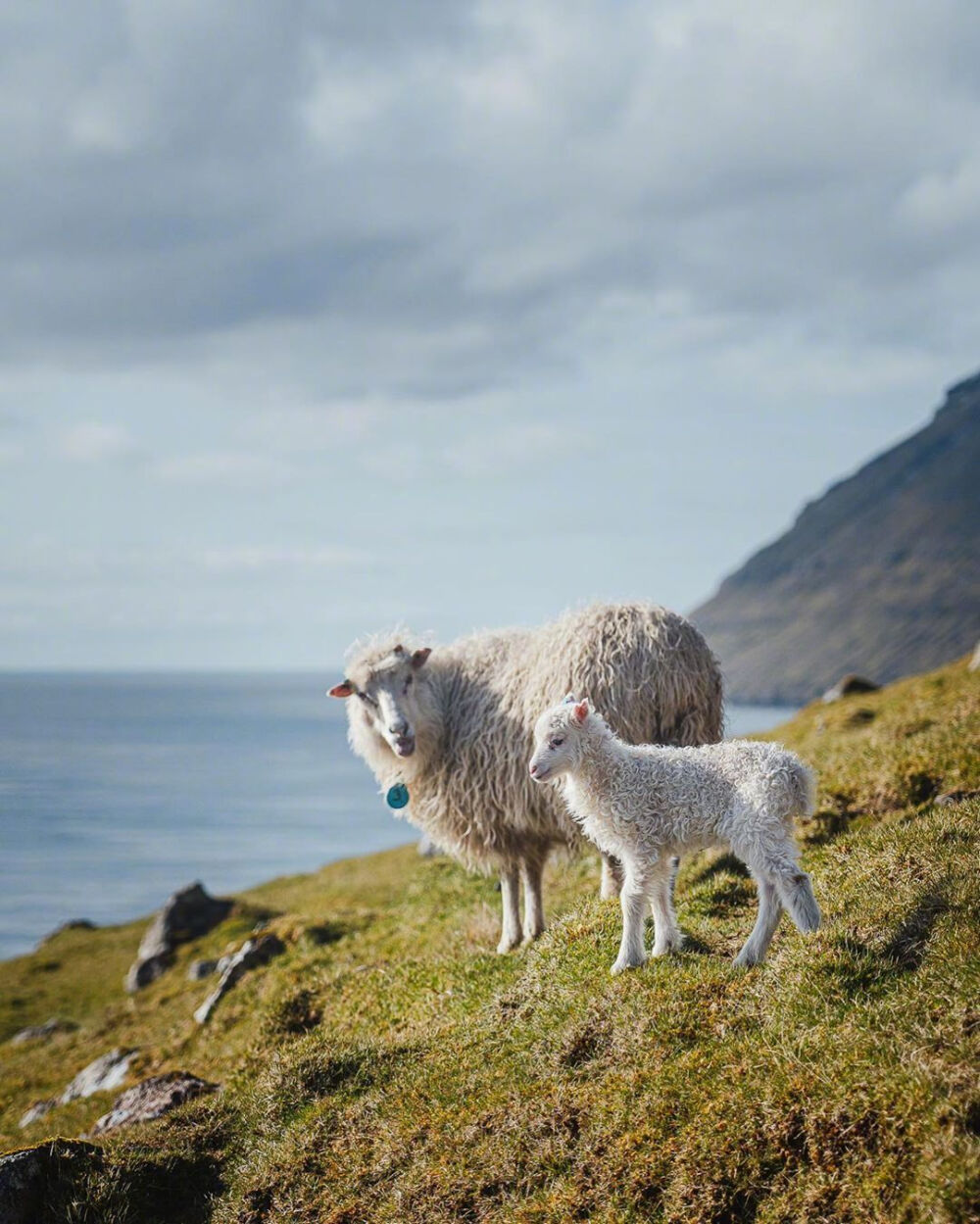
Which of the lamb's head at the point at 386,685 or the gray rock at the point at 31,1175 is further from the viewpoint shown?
the lamb's head at the point at 386,685

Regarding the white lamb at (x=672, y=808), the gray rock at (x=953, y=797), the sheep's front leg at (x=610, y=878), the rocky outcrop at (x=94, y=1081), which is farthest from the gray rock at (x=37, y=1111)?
the gray rock at (x=953, y=797)

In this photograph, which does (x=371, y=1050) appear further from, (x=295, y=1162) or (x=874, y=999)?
(x=874, y=999)

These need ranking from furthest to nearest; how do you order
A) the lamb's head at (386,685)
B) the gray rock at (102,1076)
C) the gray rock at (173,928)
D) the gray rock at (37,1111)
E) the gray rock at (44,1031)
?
the gray rock at (173,928) → the gray rock at (44,1031) → the gray rock at (37,1111) → the gray rock at (102,1076) → the lamb's head at (386,685)

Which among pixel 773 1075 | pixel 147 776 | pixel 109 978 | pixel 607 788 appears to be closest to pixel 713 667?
pixel 607 788

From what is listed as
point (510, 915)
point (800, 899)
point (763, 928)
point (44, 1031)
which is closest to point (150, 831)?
point (44, 1031)

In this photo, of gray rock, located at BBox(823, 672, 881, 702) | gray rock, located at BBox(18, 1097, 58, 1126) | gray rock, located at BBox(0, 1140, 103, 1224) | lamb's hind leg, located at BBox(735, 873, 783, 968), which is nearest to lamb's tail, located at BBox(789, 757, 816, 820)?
lamb's hind leg, located at BBox(735, 873, 783, 968)

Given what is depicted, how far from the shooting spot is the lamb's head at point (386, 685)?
41.9 ft

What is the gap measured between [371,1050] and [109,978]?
30.3m

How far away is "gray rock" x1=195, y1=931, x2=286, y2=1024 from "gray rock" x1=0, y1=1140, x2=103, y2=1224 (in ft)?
28.1

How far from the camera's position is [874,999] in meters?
7.12

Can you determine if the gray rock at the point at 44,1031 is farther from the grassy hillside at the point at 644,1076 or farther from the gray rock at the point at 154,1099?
the grassy hillside at the point at 644,1076

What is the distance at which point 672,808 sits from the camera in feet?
28.0

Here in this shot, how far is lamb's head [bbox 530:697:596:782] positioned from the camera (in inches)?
346

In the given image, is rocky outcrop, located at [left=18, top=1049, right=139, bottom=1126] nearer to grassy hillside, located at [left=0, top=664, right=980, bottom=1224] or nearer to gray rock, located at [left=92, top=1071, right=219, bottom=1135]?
gray rock, located at [left=92, top=1071, right=219, bottom=1135]
